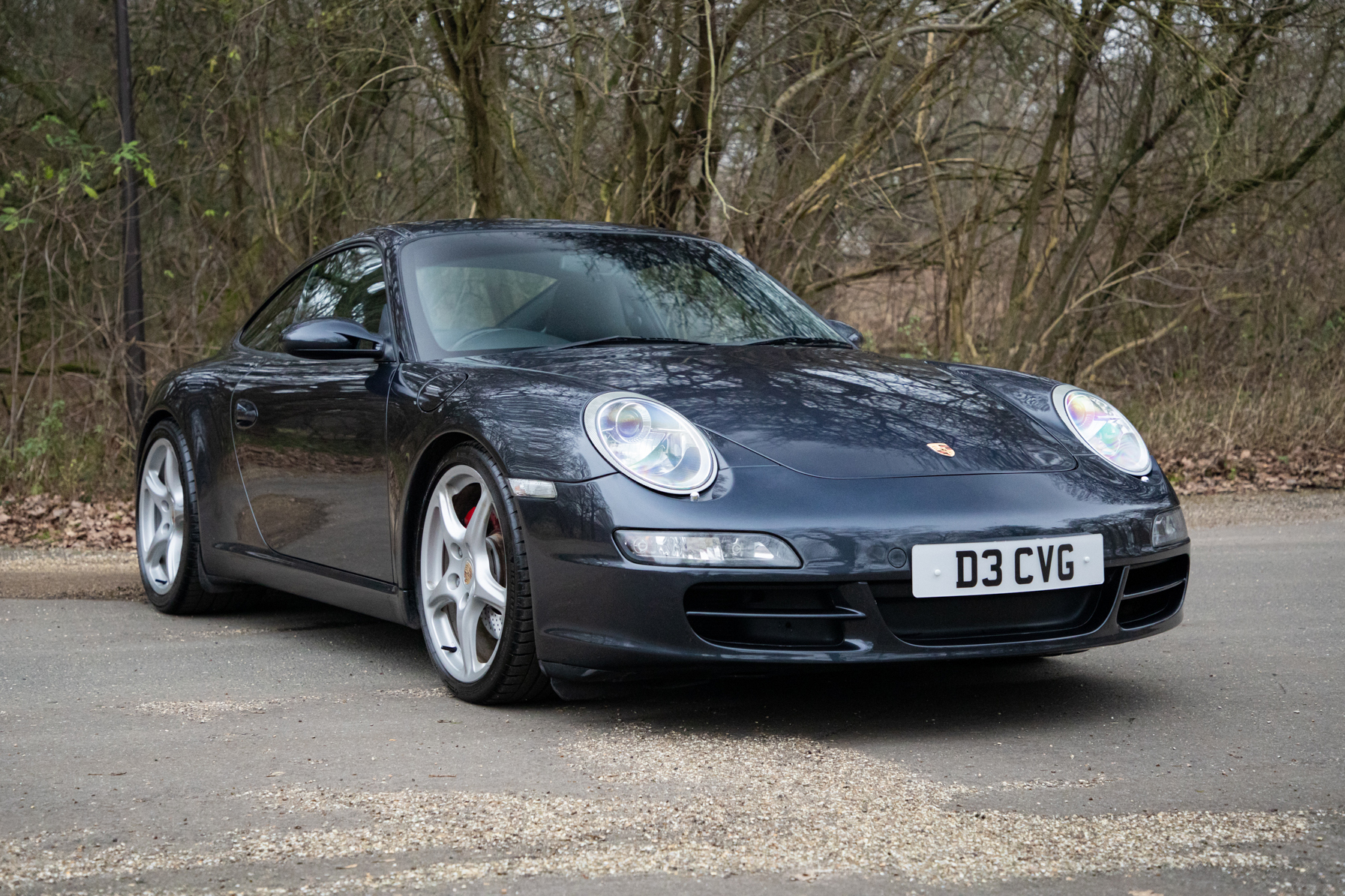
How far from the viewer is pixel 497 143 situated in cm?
1045

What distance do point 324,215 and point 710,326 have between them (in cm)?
784

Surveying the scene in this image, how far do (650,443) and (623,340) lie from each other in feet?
3.09

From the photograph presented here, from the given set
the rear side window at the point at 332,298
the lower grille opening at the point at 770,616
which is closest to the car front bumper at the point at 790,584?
the lower grille opening at the point at 770,616

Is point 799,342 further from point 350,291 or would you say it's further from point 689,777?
point 689,777

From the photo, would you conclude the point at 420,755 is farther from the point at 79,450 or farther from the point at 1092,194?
the point at 1092,194

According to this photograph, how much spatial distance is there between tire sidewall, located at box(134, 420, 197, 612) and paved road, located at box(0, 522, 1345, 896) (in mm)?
731

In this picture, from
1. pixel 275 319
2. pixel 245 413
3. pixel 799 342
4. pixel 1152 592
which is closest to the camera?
pixel 1152 592

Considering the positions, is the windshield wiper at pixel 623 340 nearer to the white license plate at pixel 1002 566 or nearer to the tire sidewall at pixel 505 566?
the tire sidewall at pixel 505 566

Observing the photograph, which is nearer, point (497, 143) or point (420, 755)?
point (420, 755)

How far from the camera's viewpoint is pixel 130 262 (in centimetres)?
1009

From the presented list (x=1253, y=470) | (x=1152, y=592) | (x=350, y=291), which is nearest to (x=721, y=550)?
(x=1152, y=592)

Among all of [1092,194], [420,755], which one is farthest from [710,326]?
[1092,194]

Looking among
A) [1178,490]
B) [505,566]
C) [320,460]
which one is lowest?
[1178,490]

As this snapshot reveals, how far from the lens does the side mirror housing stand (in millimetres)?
5074
